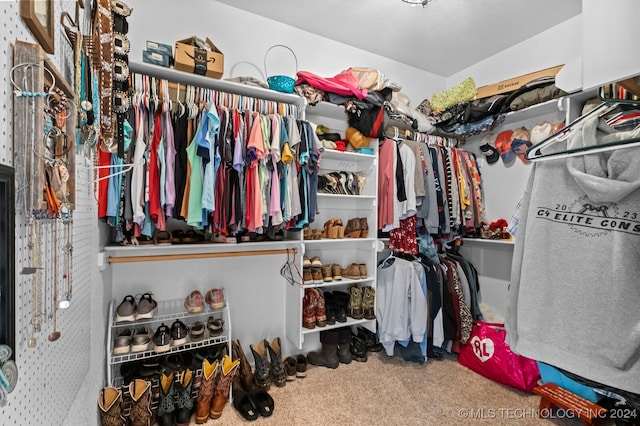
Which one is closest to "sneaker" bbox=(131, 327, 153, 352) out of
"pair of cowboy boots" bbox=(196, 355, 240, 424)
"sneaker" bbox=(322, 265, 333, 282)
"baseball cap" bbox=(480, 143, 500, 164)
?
"pair of cowboy boots" bbox=(196, 355, 240, 424)

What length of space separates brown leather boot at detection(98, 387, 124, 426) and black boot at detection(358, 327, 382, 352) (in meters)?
1.73

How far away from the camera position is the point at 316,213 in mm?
2084

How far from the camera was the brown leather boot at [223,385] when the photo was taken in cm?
171

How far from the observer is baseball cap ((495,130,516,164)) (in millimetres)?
2585

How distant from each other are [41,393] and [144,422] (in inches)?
47.4

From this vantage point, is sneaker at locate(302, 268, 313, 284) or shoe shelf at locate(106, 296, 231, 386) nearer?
shoe shelf at locate(106, 296, 231, 386)

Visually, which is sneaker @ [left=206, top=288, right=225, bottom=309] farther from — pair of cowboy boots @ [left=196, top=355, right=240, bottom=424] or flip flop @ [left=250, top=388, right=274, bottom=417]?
flip flop @ [left=250, top=388, right=274, bottom=417]

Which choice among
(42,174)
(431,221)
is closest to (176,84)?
(42,174)

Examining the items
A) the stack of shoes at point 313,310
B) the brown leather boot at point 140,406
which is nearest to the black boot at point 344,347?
the stack of shoes at point 313,310

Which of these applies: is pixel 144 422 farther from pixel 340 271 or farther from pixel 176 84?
pixel 176 84

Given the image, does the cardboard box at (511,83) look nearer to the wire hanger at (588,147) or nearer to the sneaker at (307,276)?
the wire hanger at (588,147)

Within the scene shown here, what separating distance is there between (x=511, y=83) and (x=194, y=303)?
3.00 metres

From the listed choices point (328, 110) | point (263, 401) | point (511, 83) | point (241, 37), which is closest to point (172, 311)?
point (263, 401)

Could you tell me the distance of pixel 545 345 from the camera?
103 centimetres
